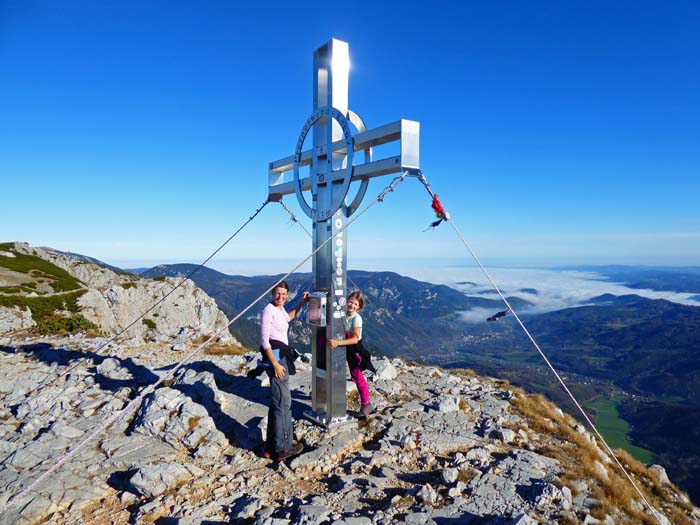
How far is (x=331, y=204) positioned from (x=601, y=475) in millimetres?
6809

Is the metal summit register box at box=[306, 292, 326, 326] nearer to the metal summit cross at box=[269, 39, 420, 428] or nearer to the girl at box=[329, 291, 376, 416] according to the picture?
the metal summit cross at box=[269, 39, 420, 428]

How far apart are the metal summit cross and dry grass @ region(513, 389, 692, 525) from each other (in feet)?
13.6

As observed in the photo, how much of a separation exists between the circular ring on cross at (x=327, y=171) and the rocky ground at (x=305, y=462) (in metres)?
4.59

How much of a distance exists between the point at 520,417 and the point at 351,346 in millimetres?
4270

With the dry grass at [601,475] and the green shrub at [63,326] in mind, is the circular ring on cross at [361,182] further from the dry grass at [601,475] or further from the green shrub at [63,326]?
the green shrub at [63,326]

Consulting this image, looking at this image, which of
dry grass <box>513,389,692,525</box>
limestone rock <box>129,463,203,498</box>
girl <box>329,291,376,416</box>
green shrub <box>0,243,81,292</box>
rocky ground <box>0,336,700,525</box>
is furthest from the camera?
green shrub <box>0,243,81,292</box>

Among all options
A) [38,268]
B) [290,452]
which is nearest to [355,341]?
[290,452]

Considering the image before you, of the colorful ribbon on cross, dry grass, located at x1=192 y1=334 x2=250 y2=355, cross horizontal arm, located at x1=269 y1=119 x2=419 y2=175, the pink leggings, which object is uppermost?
cross horizontal arm, located at x1=269 y1=119 x2=419 y2=175

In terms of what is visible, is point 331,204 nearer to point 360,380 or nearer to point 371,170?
point 371,170

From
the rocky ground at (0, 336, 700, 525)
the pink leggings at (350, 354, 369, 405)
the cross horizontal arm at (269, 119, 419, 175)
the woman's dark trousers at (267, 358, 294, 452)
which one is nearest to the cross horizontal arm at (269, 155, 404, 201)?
the cross horizontal arm at (269, 119, 419, 175)

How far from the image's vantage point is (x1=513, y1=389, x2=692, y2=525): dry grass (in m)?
6.14

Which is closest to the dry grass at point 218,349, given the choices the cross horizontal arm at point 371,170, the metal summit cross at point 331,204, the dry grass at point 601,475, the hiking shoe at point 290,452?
the metal summit cross at point 331,204

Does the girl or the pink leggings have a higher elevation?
the girl

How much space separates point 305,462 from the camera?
7.41m
